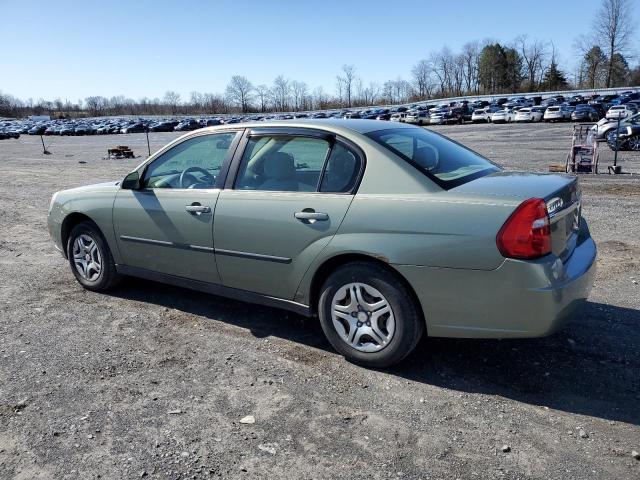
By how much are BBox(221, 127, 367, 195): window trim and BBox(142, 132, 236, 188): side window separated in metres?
0.14

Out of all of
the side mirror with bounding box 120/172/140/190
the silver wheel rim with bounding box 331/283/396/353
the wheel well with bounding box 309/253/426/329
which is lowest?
the silver wheel rim with bounding box 331/283/396/353

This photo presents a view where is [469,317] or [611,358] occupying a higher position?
[469,317]

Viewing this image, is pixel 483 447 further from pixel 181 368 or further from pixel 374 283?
pixel 181 368

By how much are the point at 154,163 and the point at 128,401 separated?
2242 mm

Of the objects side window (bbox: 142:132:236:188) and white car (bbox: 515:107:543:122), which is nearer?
side window (bbox: 142:132:236:188)

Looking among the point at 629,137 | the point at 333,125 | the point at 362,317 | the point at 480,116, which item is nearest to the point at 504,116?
the point at 480,116

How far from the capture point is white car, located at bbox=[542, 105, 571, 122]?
157ft

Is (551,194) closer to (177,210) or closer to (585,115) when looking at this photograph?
(177,210)

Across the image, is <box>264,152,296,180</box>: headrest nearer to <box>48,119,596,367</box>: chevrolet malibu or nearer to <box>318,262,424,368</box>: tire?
<box>48,119,596,367</box>: chevrolet malibu

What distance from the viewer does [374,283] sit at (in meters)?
3.46

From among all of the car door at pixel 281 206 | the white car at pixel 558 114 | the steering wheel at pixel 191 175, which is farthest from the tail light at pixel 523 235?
the white car at pixel 558 114

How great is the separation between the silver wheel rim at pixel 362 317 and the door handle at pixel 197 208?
50.4 inches

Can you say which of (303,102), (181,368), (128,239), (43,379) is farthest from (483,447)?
(303,102)

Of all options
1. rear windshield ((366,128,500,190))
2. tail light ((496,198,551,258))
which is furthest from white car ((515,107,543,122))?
tail light ((496,198,551,258))
